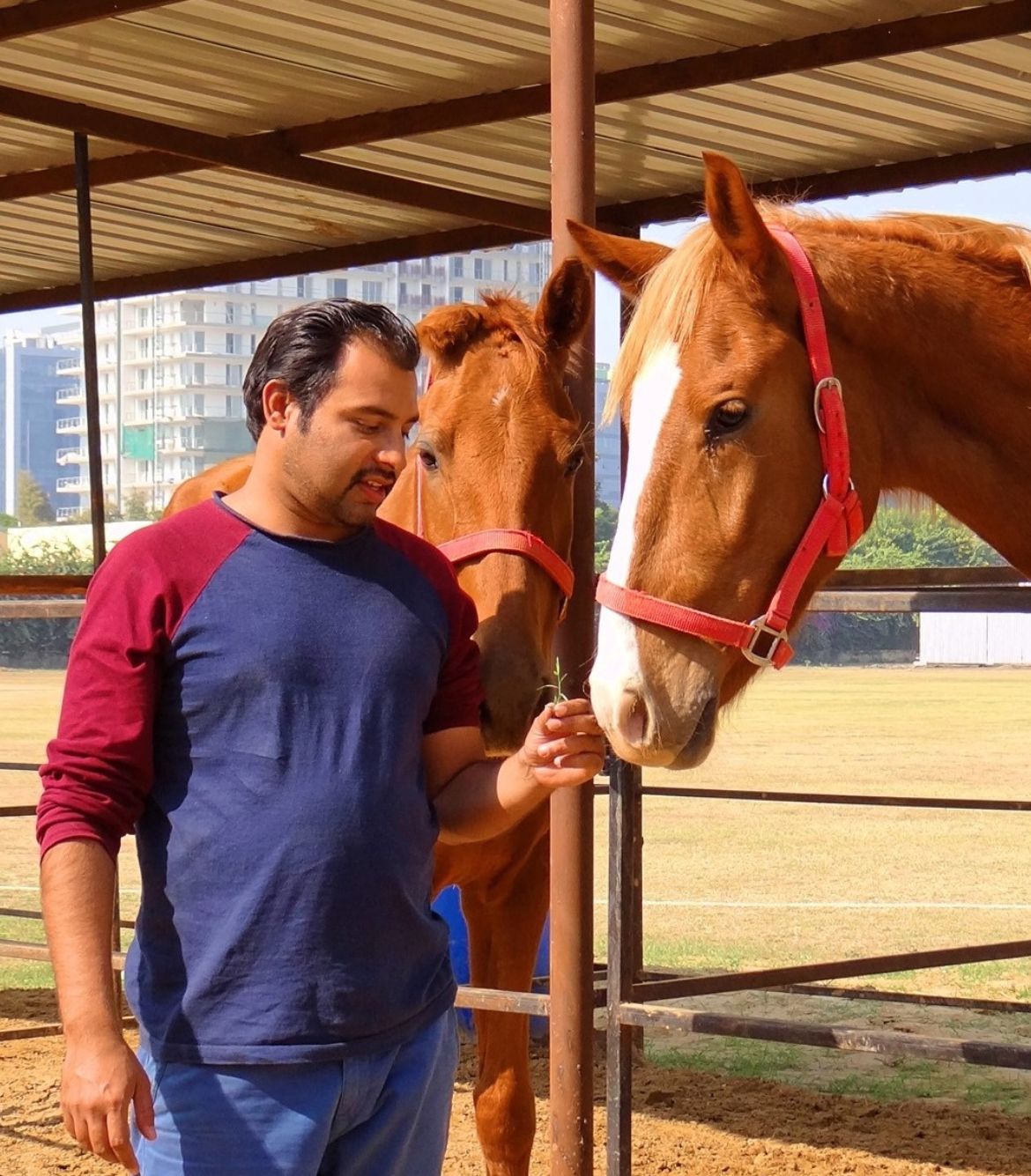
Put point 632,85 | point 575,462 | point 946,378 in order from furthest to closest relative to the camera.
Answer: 1. point 632,85
2. point 575,462
3. point 946,378

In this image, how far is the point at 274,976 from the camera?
6.39 ft

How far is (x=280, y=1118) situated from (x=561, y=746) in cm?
59

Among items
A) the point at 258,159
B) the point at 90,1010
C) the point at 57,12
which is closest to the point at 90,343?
the point at 258,159

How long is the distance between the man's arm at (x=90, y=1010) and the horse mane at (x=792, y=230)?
113 centimetres

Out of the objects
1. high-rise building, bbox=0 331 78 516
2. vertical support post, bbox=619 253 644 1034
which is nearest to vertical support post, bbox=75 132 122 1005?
vertical support post, bbox=619 253 644 1034

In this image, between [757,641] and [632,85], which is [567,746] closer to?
[757,641]

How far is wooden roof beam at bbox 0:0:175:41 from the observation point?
157 inches

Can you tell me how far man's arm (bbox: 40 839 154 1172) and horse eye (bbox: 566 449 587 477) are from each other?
187 centimetres

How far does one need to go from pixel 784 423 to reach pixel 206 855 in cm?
109

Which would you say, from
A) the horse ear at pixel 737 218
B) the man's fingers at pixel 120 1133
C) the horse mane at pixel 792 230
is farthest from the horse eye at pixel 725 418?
the man's fingers at pixel 120 1133

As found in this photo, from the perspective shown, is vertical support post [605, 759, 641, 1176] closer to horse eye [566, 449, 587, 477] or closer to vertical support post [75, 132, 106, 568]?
horse eye [566, 449, 587, 477]

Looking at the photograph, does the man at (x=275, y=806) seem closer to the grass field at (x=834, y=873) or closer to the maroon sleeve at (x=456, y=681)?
the maroon sleeve at (x=456, y=681)

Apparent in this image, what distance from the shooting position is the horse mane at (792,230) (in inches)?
94.9

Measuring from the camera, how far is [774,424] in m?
2.39
